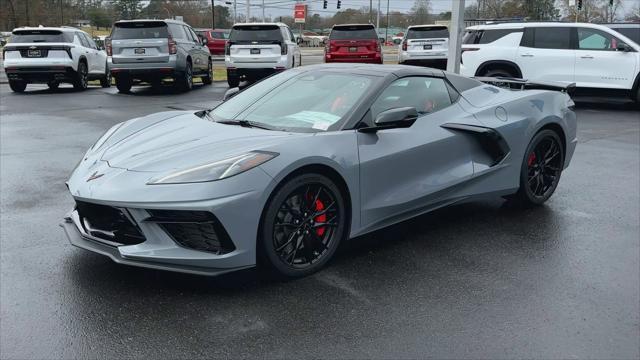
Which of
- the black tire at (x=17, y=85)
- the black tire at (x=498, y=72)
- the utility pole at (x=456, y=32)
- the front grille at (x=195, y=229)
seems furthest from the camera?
the black tire at (x=17, y=85)

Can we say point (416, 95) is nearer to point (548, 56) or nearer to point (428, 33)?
point (548, 56)

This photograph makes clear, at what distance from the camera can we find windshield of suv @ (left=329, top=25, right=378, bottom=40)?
756 inches

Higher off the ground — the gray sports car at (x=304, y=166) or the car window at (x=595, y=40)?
the car window at (x=595, y=40)

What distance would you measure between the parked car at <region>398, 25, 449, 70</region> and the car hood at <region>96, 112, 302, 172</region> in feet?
52.0

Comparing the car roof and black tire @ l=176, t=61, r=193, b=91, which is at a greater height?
the car roof

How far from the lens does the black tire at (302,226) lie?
11.5 feet

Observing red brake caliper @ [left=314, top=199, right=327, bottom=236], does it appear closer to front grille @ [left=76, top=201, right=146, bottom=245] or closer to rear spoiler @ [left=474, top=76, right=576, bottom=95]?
front grille @ [left=76, top=201, right=146, bottom=245]

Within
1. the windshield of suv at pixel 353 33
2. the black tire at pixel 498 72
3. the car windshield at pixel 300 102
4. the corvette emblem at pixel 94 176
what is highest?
the windshield of suv at pixel 353 33

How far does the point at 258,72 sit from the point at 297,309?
535 inches

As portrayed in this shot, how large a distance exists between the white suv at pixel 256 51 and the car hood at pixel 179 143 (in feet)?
38.9

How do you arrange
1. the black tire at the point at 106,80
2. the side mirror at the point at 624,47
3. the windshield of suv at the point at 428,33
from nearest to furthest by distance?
the side mirror at the point at 624,47, the black tire at the point at 106,80, the windshield of suv at the point at 428,33

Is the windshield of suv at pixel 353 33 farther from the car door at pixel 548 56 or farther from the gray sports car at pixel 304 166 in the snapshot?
the gray sports car at pixel 304 166

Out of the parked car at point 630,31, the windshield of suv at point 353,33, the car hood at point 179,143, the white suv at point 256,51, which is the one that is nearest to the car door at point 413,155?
the car hood at point 179,143

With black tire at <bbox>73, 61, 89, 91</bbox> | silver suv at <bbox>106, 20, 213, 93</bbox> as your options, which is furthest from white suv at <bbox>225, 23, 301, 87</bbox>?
black tire at <bbox>73, 61, 89, 91</bbox>
